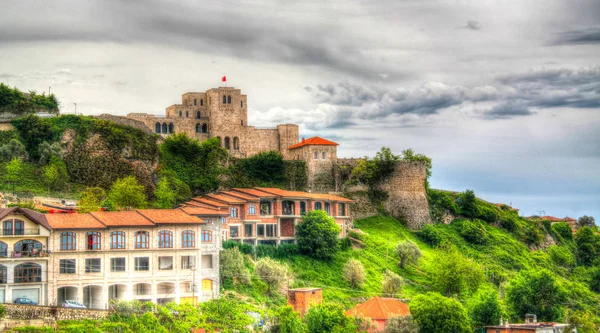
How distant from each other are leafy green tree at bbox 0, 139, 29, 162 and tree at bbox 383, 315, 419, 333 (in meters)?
37.6

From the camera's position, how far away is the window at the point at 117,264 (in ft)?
191

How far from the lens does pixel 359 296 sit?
69.1 metres

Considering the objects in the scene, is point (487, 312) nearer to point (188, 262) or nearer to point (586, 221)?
point (188, 262)

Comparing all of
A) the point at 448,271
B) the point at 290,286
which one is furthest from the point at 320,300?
the point at 448,271

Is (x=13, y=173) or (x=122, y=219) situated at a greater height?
(x=13, y=173)

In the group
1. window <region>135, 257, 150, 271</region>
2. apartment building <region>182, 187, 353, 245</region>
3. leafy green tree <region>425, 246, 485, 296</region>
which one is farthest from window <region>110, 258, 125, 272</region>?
leafy green tree <region>425, 246, 485, 296</region>

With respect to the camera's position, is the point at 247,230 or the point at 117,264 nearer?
the point at 117,264

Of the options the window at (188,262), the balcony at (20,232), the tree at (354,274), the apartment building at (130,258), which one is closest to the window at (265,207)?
the tree at (354,274)

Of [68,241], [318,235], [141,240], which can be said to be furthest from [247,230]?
[68,241]

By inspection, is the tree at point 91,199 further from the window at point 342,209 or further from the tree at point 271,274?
the window at point 342,209

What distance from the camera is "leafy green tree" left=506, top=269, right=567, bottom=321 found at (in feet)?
225

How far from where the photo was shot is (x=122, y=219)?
198 feet

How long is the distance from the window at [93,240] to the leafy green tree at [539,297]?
3175cm

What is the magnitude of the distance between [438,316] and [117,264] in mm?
20843
